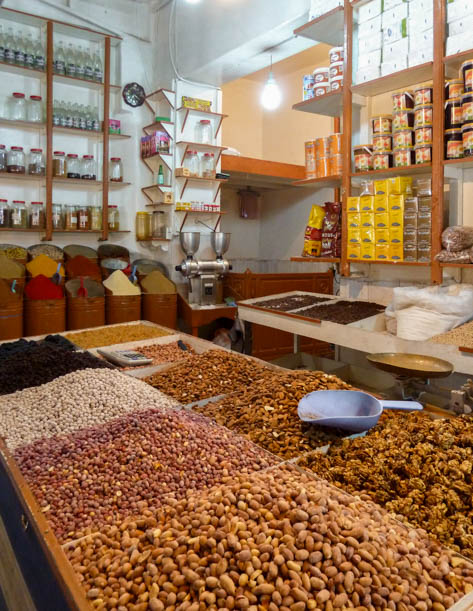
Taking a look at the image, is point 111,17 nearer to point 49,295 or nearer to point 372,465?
point 49,295

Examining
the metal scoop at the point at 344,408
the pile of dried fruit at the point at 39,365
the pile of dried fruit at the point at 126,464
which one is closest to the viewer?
the pile of dried fruit at the point at 126,464

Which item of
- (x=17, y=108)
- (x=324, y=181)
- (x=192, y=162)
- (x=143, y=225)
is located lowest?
(x=143, y=225)

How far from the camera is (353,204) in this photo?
304 centimetres

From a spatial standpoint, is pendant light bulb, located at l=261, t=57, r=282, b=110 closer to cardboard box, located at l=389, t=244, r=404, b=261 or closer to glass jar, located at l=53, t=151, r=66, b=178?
glass jar, located at l=53, t=151, r=66, b=178

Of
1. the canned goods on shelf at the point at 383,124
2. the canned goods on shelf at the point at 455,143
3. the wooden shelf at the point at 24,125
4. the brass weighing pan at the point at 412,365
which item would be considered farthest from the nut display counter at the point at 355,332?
the wooden shelf at the point at 24,125

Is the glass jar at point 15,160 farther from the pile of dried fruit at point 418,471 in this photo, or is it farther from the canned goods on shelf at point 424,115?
the pile of dried fruit at point 418,471

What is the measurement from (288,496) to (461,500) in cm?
37

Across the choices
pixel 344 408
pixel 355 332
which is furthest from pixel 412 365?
pixel 355 332

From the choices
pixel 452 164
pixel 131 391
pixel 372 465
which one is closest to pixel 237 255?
pixel 452 164

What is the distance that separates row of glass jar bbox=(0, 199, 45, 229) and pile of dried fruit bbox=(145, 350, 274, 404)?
3.21 meters

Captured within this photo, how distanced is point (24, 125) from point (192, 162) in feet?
5.41

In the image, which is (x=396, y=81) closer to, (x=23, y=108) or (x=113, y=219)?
(x=113, y=219)

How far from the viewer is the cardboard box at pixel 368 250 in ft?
9.64

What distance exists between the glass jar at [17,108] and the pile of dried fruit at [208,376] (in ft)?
12.2
